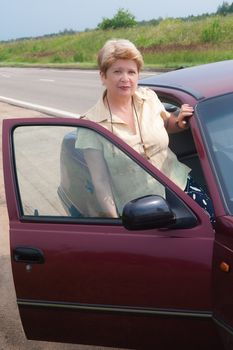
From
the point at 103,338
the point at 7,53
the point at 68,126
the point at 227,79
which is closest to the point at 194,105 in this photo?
the point at 227,79

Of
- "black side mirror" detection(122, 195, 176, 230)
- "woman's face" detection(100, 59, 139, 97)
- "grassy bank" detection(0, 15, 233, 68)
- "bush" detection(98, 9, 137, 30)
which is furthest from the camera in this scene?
"bush" detection(98, 9, 137, 30)

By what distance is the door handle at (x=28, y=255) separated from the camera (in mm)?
2340

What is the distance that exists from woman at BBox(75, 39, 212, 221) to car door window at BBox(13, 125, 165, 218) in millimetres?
112

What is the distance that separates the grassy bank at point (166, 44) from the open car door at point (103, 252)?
20.3 meters

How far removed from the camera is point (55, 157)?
2.67 metres

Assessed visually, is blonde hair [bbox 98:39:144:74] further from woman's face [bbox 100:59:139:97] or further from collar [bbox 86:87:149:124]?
collar [bbox 86:87:149:124]

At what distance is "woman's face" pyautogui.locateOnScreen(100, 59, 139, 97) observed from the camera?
8.29 feet

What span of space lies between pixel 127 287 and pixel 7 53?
6423cm

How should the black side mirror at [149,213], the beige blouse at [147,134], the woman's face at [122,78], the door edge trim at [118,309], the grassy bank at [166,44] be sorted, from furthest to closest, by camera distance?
the grassy bank at [166,44]
the woman's face at [122,78]
the beige blouse at [147,134]
the door edge trim at [118,309]
the black side mirror at [149,213]

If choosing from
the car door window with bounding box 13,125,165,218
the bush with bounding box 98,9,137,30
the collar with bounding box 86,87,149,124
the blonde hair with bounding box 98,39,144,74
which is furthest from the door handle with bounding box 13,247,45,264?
the bush with bounding box 98,9,137,30

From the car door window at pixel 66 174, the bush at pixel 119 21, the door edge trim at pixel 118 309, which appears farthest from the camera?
the bush at pixel 119 21

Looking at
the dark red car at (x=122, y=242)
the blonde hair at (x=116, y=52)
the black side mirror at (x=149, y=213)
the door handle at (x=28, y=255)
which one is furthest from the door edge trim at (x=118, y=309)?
the blonde hair at (x=116, y=52)

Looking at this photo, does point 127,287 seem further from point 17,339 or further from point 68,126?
point 17,339

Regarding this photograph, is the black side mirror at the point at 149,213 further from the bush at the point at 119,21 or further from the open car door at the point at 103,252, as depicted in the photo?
the bush at the point at 119,21
